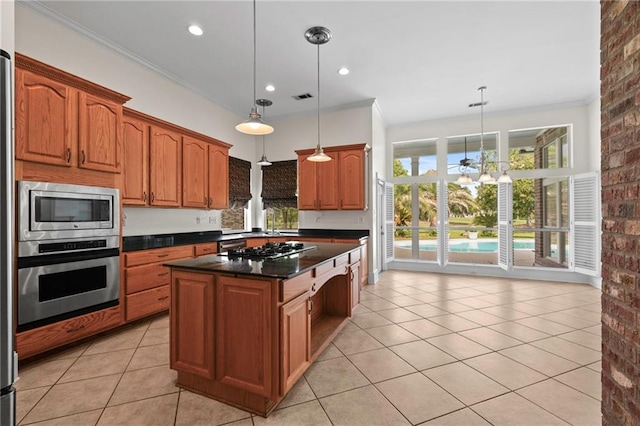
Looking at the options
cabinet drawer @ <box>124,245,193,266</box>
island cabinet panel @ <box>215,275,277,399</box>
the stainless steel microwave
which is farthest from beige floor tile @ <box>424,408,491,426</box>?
the stainless steel microwave

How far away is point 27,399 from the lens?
1.96 m

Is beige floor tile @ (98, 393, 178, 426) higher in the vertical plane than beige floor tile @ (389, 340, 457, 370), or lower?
higher

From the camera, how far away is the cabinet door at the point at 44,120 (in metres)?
2.34

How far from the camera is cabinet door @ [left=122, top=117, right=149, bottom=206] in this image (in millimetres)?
3369

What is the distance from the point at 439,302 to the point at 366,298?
104 centimetres

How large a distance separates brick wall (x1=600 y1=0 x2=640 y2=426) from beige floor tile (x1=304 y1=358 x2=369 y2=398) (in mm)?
1407

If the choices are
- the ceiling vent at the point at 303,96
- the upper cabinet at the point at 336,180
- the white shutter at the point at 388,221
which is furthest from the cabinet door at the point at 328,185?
the white shutter at the point at 388,221

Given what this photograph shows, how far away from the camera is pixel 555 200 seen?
18.4ft

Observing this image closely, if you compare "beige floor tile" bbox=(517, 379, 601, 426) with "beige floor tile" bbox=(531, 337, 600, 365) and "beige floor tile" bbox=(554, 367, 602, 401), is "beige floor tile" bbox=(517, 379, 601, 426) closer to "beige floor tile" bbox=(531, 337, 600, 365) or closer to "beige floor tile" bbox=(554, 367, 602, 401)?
"beige floor tile" bbox=(554, 367, 602, 401)

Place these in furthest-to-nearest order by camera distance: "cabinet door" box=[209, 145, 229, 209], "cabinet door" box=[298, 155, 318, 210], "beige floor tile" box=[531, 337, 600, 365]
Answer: "cabinet door" box=[298, 155, 318, 210] < "cabinet door" box=[209, 145, 229, 209] < "beige floor tile" box=[531, 337, 600, 365]

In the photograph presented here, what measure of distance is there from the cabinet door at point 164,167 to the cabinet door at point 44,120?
1023 mm

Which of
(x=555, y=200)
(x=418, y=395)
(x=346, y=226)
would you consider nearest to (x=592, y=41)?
(x=555, y=200)

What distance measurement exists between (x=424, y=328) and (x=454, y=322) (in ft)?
1.48

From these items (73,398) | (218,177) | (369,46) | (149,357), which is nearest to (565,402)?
(149,357)
